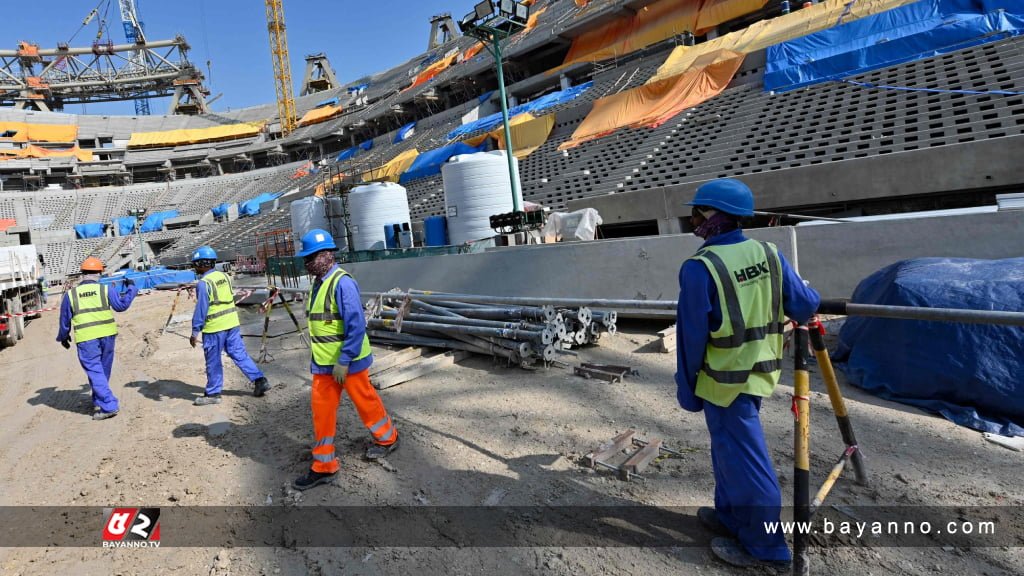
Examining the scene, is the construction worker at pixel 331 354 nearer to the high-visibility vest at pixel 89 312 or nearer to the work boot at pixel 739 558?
the work boot at pixel 739 558

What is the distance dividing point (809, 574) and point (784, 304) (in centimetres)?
128

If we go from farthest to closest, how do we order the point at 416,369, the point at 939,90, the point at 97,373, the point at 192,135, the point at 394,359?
the point at 192,135, the point at 939,90, the point at 394,359, the point at 416,369, the point at 97,373

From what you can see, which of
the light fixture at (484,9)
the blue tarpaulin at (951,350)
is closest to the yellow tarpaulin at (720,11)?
the light fixture at (484,9)

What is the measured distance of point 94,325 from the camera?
A: 5.60 meters

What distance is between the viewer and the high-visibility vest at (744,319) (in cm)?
228

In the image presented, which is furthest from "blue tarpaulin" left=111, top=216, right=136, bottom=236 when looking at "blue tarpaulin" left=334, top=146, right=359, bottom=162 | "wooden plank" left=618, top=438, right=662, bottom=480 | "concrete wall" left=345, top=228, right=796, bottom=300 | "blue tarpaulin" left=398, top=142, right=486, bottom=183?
"wooden plank" left=618, top=438, right=662, bottom=480

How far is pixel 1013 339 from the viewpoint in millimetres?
3504

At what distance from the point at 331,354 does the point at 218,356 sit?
3.06 m

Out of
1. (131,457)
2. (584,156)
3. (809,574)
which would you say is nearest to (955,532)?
(809,574)

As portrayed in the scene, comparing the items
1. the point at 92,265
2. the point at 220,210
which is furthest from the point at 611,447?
the point at 220,210

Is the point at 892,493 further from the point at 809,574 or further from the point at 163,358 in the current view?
the point at 163,358

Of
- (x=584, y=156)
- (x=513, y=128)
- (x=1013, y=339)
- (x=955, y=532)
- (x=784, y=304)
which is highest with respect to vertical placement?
(x=513, y=128)

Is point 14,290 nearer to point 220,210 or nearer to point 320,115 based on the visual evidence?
point 220,210

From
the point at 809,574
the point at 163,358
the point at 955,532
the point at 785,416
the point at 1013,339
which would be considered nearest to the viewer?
the point at 809,574
